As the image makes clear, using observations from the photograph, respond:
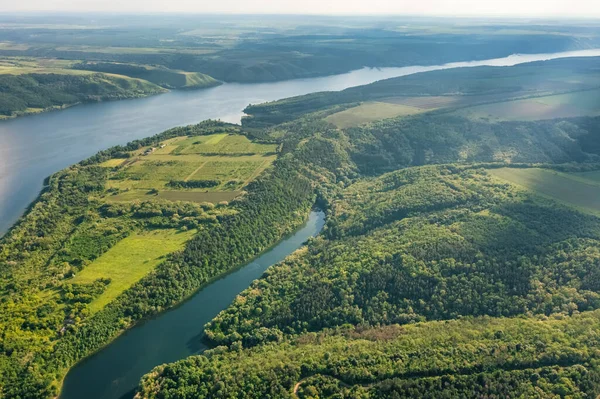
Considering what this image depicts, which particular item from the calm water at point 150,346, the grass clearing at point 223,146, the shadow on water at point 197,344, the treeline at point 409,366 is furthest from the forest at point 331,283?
the grass clearing at point 223,146

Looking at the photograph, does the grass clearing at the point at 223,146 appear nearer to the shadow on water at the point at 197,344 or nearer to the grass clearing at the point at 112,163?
the grass clearing at the point at 112,163

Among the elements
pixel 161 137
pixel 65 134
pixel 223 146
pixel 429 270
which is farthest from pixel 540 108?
pixel 65 134

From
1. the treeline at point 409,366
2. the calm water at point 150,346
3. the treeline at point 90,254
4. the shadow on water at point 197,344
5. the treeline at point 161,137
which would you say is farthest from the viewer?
the treeline at point 161,137

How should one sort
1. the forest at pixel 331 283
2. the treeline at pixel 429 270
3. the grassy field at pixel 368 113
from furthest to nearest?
the grassy field at pixel 368 113
the treeline at pixel 429 270
the forest at pixel 331 283

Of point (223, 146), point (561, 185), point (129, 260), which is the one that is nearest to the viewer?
point (129, 260)

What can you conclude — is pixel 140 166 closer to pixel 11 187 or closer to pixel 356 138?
pixel 11 187

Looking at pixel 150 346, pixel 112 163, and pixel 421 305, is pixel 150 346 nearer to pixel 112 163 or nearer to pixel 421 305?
pixel 421 305

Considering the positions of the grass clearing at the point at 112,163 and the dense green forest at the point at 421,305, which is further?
the grass clearing at the point at 112,163
